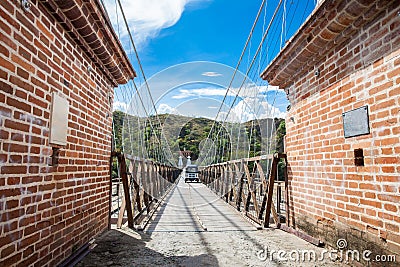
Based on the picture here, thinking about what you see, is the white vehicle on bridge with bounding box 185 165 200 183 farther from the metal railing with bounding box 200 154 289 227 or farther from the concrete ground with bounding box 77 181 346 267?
the concrete ground with bounding box 77 181 346 267

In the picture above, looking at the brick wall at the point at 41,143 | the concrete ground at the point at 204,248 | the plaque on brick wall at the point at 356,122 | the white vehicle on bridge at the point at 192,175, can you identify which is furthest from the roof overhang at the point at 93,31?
the white vehicle on bridge at the point at 192,175

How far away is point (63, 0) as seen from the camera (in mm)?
1900

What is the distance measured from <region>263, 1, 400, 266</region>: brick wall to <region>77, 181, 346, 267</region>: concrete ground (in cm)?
31

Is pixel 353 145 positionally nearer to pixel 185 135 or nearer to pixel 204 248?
pixel 204 248

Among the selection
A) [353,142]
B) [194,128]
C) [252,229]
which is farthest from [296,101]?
[194,128]

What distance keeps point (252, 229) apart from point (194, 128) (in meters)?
24.2

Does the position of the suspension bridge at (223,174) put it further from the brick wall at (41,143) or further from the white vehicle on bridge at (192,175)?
the white vehicle on bridge at (192,175)

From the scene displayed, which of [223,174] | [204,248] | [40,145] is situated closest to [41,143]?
[40,145]

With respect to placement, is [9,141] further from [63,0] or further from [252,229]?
[252,229]

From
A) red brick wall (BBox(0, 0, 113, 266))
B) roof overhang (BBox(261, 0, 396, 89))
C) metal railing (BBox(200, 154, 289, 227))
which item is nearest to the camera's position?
red brick wall (BBox(0, 0, 113, 266))

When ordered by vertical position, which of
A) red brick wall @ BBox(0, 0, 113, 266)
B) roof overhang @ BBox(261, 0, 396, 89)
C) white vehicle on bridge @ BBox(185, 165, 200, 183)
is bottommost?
white vehicle on bridge @ BBox(185, 165, 200, 183)

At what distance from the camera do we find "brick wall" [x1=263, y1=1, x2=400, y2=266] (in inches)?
70.7

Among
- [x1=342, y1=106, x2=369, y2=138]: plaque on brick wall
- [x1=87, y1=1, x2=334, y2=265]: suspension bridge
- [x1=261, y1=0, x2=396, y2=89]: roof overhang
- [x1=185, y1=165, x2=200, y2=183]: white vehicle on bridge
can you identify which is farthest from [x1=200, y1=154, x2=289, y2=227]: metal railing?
[x1=185, y1=165, x2=200, y2=183]: white vehicle on bridge

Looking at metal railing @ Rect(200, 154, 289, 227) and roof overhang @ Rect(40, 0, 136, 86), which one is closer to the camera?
roof overhang @ Rect(40, 0, 136, 86)
